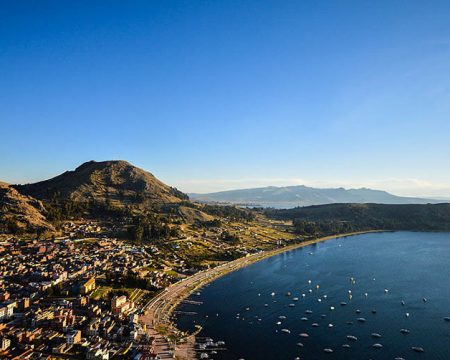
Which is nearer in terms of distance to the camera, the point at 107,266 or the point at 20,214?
the point at 107,266

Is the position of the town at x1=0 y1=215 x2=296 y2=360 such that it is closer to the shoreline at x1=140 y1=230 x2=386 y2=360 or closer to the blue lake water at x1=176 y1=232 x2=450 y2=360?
the shoreline at x1=140 y1=230 x2=386 y2=360

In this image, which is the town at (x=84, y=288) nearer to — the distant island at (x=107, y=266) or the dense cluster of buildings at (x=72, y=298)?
the dense cluster of buildings at (x=72, y=298)

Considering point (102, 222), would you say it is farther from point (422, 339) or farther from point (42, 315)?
point (422, 339)

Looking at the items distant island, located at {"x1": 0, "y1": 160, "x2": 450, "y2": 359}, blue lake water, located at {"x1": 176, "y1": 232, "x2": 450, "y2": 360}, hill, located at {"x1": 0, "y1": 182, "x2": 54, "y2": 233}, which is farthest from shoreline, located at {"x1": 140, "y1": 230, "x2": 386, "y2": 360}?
hill, located at {"x1": 0, "y1": 182, "x2": 54, "y2": 233}

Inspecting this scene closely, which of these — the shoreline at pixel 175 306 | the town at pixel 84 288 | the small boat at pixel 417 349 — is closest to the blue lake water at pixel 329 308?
the small boat at pixel 417 349

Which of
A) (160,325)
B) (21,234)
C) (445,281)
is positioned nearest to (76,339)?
(160,325)

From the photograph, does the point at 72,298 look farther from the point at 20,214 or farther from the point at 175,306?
the point at 20,214

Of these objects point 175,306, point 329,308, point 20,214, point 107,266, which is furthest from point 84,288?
point 20,214
